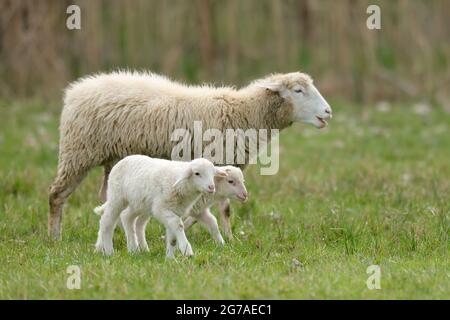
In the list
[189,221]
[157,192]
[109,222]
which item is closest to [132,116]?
[189,221]

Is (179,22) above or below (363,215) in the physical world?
above

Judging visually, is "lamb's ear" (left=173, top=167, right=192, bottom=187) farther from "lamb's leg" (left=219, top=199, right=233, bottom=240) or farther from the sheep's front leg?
"lamb's leg" (left=219, top=199, right=233, bottom=240)

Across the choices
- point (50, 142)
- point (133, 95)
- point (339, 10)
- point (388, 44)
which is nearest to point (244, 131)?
point (133, 95)

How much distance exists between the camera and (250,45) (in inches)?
709

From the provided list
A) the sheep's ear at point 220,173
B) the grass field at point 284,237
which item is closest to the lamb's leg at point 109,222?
the grass field at point 284,237

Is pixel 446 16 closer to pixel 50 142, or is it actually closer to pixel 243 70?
pixel 243 70

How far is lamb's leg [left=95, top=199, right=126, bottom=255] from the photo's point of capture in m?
6.84

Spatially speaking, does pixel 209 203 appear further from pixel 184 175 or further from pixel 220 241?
pixel 184 175

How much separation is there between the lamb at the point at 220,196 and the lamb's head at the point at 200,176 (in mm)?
359

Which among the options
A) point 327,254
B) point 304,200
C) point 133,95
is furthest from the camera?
point 304,200

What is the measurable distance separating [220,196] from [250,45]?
442 inches

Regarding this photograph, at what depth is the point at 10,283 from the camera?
572 cm

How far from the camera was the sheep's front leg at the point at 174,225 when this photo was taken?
6.49 metres
